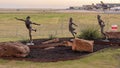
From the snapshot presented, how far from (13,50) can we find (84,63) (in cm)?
304

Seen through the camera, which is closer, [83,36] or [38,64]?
[38,64]

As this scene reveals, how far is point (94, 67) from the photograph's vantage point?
1522 centimetres

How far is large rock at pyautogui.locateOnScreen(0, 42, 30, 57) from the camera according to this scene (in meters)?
15.8

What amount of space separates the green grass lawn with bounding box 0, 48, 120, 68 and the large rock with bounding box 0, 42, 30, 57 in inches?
16.6

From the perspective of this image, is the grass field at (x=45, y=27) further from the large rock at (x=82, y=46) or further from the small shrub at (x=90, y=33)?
the large rock at (x=82, y=46)

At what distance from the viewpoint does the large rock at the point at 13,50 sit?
51.9 ft

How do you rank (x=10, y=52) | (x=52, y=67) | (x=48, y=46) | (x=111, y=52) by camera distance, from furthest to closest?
(x=48, y=46), (x=111, y=52), (x=10, y=52), (x=52, y=67)

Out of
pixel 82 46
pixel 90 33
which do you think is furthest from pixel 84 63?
pixel 90 33

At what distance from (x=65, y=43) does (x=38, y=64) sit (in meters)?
4.37

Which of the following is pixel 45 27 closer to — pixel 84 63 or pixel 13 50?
pixel 13 50

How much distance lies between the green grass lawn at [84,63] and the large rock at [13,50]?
422 mm

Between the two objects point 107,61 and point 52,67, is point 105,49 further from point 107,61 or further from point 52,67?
point 52,67

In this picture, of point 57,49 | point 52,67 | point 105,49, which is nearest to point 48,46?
point 57,49

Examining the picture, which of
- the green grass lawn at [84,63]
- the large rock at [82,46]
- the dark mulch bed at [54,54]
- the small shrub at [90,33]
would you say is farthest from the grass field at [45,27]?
the green grass lawn at [84,63]
